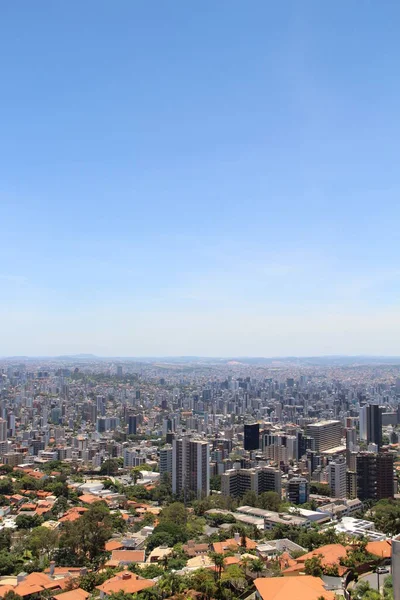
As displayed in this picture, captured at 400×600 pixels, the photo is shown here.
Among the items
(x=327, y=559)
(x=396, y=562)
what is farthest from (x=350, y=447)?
(x=396, y=562)

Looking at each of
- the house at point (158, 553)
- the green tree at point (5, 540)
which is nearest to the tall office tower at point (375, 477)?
the house at point (158, 553)

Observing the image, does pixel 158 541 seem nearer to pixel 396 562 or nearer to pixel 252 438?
pixel 396 562

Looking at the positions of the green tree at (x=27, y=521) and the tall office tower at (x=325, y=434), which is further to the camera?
the tall office tower at (x=325, y=434)

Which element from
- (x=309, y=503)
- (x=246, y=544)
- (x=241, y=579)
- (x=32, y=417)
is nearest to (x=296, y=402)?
(x=32, y=417)

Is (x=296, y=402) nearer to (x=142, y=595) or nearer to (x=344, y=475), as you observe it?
(x=344, y=475)

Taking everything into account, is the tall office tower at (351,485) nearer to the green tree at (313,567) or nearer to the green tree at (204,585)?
the green tree at (313,567)
